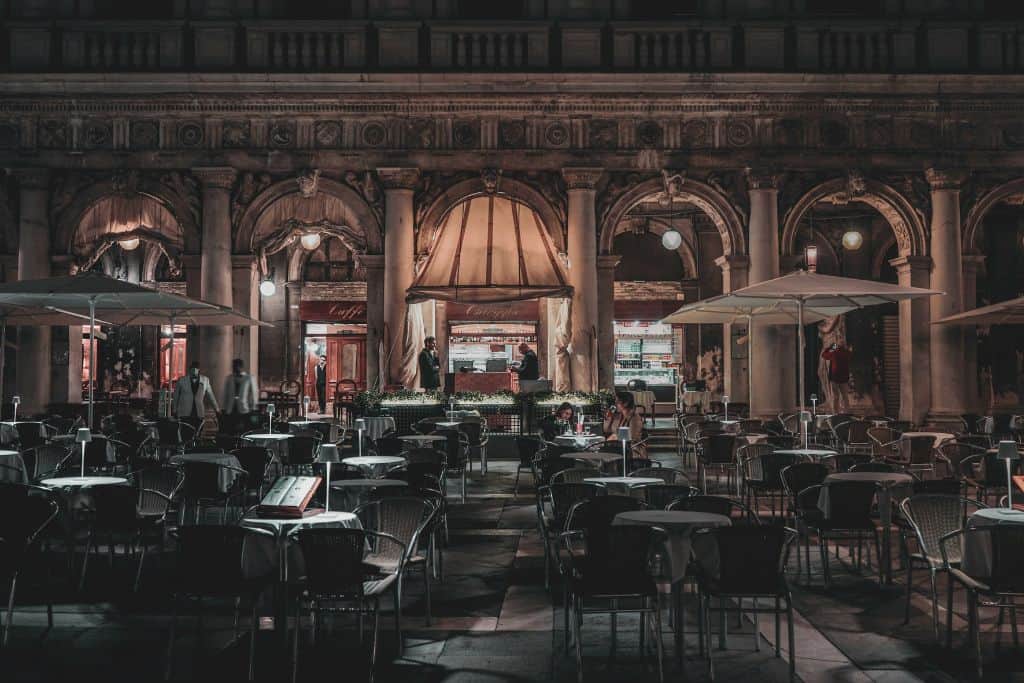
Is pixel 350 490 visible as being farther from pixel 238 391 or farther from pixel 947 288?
pixel 947 288

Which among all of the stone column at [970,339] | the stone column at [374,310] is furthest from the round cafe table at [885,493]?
the stone column at [970,339]

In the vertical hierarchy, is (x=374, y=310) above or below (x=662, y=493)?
above

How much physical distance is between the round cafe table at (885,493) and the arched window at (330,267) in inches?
826

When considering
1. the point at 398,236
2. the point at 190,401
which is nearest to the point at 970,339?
the point at 398,236

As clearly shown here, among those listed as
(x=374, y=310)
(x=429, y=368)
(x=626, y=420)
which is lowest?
(x=626, y=420)

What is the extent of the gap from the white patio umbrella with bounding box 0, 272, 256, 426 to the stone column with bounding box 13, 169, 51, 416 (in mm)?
6167

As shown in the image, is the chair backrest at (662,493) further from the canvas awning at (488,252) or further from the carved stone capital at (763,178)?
the carved stone capital at (763,178)

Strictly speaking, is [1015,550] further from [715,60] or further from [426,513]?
[715,60]

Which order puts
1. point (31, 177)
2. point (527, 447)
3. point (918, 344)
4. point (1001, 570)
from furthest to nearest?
point (918, 344) → point (31, 177) → point (527, 447) → point (1001, 570)

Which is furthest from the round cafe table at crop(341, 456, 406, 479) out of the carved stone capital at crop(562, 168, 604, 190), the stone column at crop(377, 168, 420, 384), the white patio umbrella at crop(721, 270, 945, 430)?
the carved stone capital at crop(562, 168, 604, 190)

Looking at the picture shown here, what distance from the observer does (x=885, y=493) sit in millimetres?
8797

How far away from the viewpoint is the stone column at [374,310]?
20500mm

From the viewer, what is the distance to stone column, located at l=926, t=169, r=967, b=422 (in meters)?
20.4

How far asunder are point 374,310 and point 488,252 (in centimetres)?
263
